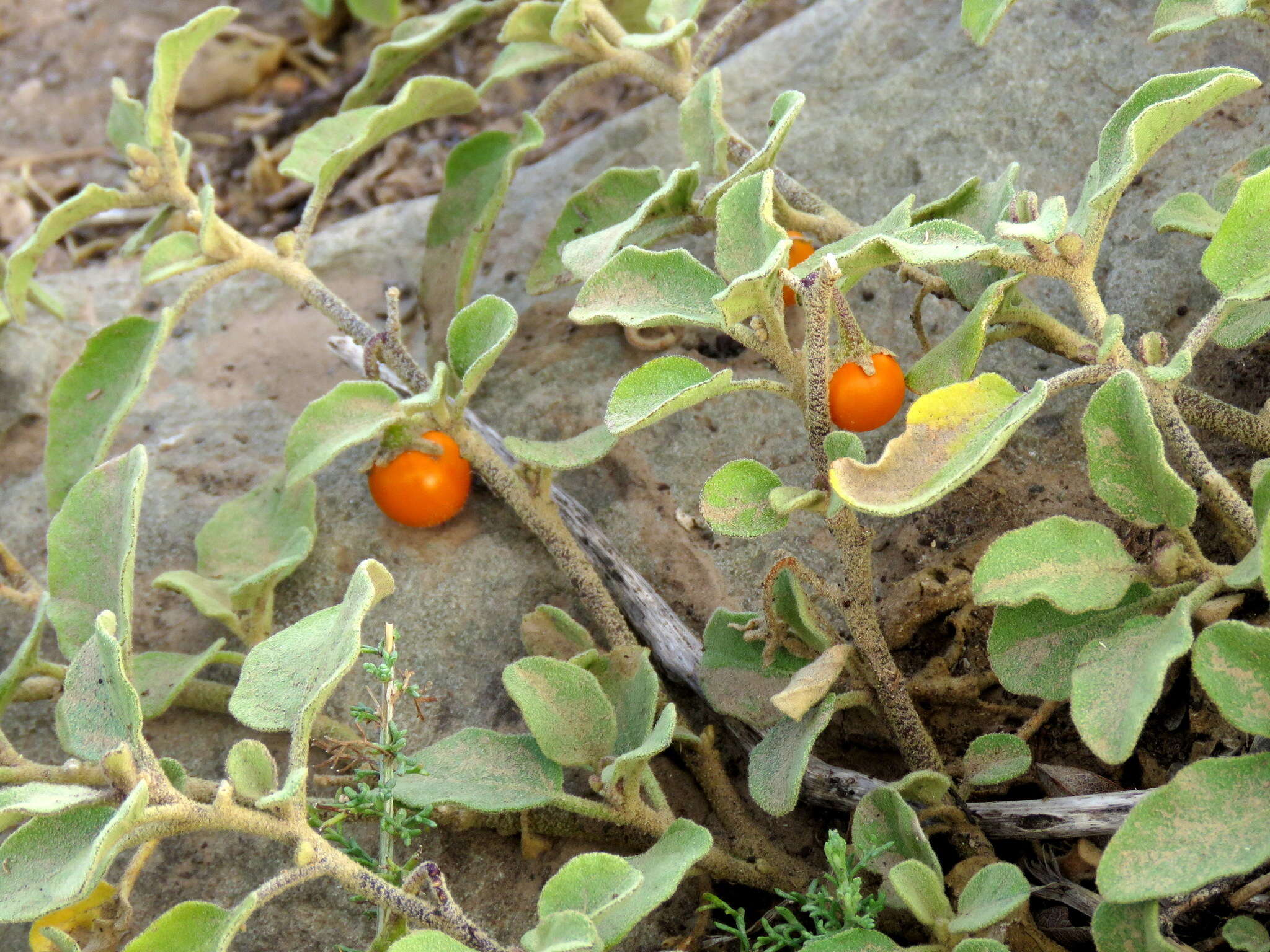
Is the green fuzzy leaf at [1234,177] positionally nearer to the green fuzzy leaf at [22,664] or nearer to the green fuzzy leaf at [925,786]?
the green fuzzy leaf at [925,786]

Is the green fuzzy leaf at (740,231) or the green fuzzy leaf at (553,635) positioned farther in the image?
the green fuzzy leaf at (553,635)

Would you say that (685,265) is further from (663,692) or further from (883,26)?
(883,26)

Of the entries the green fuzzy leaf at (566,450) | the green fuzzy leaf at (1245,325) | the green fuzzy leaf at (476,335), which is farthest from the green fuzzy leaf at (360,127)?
the green fuzzy leaf at (1245,325)

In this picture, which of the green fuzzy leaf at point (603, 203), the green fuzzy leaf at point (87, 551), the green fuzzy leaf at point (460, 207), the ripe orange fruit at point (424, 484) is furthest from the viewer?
the green fuzzy leaf at point (460, 207)

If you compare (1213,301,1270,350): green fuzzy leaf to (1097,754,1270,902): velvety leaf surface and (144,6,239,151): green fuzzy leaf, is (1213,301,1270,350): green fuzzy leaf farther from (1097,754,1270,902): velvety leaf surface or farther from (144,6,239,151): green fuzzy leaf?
(144,6,239,151): green fuzzy leaf

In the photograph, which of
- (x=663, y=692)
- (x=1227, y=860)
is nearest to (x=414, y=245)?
(x=663, y=692)

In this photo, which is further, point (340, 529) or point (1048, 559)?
point (340, 529)
